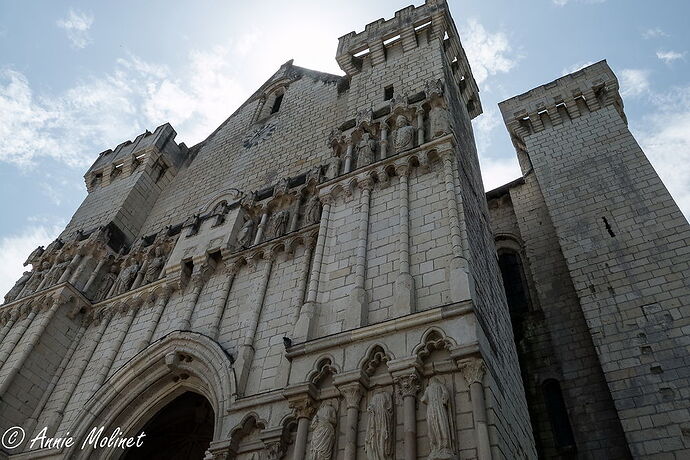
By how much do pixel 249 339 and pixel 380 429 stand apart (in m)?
3.80

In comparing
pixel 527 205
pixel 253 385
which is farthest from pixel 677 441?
pixel 527 205

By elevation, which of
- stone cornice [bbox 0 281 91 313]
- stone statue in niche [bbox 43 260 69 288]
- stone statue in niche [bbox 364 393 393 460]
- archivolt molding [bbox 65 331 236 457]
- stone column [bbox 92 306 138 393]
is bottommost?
stone statue in niche [bbox 364 393 393 460]

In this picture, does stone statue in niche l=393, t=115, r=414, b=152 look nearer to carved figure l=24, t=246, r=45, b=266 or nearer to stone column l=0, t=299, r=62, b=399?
stone column l=0, t=299, r=62, b=399

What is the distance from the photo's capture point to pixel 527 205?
50.3 ft

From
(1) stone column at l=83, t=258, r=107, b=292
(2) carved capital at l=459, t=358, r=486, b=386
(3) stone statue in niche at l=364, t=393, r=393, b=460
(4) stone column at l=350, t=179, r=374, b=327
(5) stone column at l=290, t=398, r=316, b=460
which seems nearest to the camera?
(3) stone statue in niche at l=364, t=393, r=393, b=460

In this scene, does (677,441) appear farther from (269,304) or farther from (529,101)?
(529,101)

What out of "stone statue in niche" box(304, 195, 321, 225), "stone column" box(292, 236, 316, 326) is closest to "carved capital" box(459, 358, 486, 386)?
"stone column" box(292, 236, 316, 326)

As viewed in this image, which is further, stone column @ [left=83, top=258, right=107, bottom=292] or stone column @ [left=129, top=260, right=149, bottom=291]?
stone column @ [left=83, top=258, right=107, bottom=292]

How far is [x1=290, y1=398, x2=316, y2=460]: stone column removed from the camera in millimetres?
6379

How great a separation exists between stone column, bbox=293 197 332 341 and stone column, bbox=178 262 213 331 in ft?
11.1

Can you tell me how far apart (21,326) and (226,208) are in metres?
5.63

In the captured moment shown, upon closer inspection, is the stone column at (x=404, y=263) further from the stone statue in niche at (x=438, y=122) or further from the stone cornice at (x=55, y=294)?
the stone cornice at (x=55, y=294)

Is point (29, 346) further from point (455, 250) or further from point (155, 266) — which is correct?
point (455, 250)

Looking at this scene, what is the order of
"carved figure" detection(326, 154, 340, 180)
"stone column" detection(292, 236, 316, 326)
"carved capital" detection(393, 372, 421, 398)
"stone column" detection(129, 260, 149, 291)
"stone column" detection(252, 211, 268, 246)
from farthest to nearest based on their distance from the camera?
1. "stone column" detection(129, 260, 149, 291)
2. "stone column" detection(252, 211, 268, 246)
3. "carved figure" detection(326, 154, 340, 180)
4. "stone column" detection(292, 236, 316, 326)
5. "carved capital" detection(393, 372, 421, 398)
